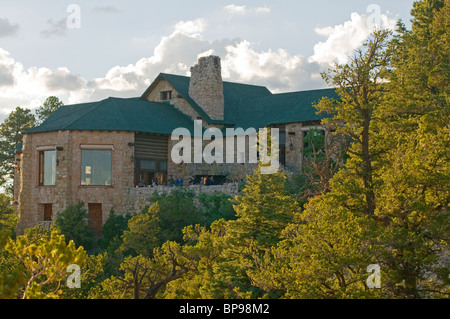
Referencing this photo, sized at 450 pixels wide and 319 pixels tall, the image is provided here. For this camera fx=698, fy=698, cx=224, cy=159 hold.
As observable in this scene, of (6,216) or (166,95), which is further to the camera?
(166,95)

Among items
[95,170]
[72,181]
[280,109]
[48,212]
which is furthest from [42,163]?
[280,109]

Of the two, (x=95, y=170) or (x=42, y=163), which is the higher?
(x=42, y=163)

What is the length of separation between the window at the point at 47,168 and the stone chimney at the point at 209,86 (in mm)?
11826

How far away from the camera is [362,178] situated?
2389 cm

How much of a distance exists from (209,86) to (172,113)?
3.40 metres

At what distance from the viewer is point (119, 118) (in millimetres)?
47000

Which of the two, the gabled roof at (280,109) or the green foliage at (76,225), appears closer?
the green foliage at (76,225)

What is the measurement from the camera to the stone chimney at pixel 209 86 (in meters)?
51.3

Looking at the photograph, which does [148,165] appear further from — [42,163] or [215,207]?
[42,163]

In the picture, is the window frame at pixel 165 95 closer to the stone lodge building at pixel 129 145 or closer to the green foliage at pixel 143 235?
the stone lodge building at pixel 129 145

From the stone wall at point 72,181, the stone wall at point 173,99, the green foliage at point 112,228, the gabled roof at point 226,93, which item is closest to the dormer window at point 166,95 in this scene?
the stone wall at point 173,99
